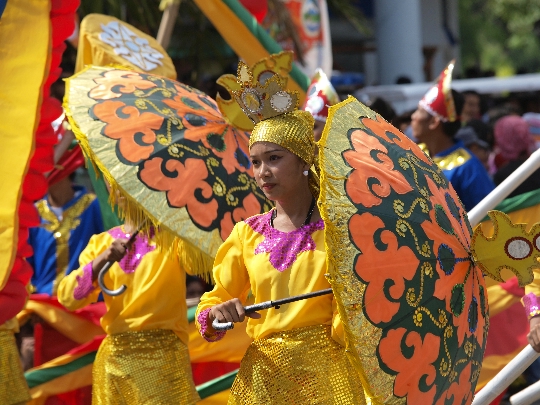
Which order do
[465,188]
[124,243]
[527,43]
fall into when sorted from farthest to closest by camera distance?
[527,43] < [465,188] < [124,243]

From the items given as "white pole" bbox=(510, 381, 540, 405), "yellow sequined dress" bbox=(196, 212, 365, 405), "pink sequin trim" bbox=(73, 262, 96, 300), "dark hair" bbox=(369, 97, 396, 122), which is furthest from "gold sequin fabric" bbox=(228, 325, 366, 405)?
"dark hair" bbox=(369, 97, 396, 122)

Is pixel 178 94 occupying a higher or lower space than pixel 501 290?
higher

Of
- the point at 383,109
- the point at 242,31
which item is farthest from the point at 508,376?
the point at 383,109

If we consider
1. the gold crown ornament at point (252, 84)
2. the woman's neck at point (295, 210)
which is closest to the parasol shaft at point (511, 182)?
the gold crown ornament at point (252, 84)

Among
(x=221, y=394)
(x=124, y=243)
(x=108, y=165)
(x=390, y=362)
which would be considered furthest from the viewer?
(x=221, y=394)

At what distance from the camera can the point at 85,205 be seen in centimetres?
613

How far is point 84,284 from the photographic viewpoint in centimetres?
458

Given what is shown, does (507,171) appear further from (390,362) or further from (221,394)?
(390,362)

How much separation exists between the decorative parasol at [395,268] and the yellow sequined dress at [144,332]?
A: 5.50ft

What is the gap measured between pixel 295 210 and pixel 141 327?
138cm

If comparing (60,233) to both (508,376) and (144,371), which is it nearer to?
(144,371)

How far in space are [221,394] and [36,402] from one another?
42.3 inches

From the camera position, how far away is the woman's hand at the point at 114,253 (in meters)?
4.36

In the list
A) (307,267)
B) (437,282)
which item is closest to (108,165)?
(307,267)
